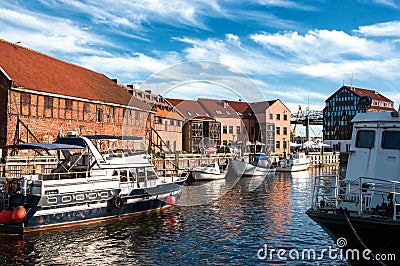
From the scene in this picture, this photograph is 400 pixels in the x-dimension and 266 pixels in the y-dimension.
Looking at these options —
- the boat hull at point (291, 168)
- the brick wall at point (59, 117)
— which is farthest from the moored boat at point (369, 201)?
the boat hull at point (291, 168)

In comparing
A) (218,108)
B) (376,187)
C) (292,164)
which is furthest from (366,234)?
(218,108)

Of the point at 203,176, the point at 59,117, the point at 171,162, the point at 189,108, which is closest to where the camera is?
the point at 59,117

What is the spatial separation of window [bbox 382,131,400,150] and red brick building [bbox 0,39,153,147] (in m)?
33.1

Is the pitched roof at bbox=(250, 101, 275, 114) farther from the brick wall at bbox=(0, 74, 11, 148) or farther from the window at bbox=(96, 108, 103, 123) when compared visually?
the brick wall at bbox=(0, 74, 11, 148)

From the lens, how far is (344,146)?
113 metres

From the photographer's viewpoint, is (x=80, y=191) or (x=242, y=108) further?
(x=242, y=108)

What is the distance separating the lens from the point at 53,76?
47.8 m

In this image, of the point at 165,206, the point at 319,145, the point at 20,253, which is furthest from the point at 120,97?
the point at 319,145

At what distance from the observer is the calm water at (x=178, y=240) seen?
17.7m

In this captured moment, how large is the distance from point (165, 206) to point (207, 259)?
12409 millimetres

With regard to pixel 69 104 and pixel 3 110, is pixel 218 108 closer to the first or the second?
pixel 69 104

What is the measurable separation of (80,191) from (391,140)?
15763 mm

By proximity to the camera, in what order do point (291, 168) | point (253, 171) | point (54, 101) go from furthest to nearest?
point (291, 168) < point (253, 171) < point (54, 101)

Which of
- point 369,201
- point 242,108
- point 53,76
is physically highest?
point 242,108
